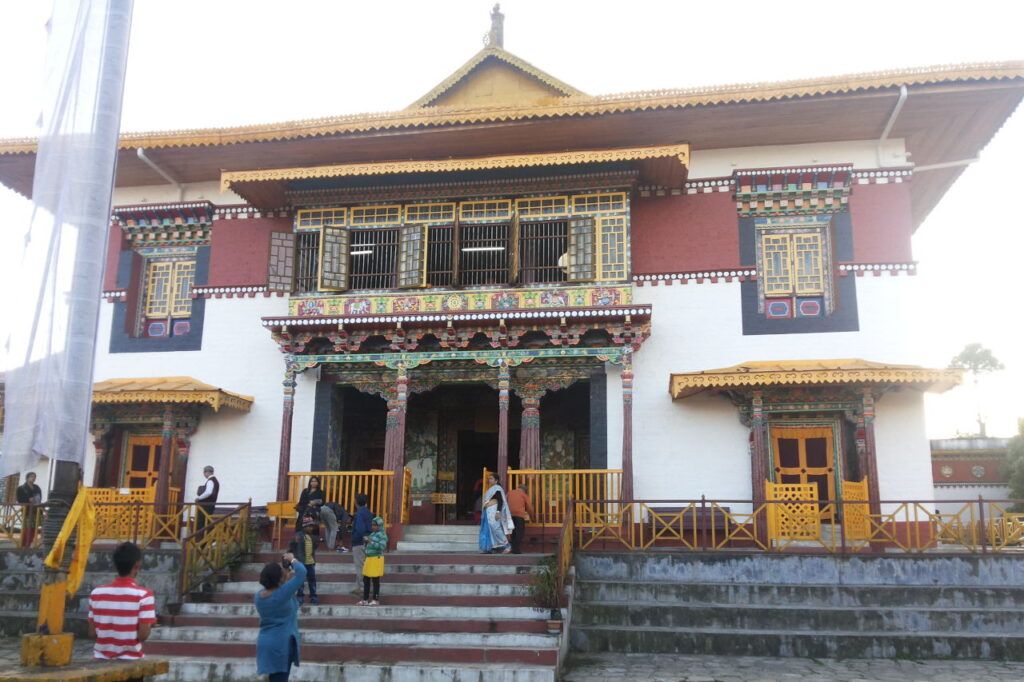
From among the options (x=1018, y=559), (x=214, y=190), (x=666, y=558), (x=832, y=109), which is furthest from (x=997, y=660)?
(x=214, y=190)

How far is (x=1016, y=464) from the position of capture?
102ft

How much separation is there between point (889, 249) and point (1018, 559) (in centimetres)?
622

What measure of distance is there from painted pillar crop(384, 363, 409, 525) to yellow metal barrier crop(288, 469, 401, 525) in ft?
0.41

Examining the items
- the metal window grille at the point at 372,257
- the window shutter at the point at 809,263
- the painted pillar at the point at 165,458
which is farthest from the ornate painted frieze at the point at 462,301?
the window shutter at the point at 809,263

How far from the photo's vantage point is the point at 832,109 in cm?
1605

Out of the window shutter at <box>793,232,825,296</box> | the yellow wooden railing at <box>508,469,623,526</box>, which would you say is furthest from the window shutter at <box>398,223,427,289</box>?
the window shutter at <box>793,232,825,296</box>

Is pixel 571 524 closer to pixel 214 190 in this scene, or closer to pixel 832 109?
pixel 832 109

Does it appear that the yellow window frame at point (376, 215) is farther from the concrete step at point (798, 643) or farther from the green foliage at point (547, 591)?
the concrete step at point (798, 643)

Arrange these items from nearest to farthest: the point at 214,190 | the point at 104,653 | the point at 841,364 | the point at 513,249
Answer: the point at 104,653
the point at 841,364
the point at 513,249
the point at 214,190

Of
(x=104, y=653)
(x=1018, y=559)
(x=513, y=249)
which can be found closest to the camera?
(x=104, y=653)

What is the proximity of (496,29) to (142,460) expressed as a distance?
502 inches

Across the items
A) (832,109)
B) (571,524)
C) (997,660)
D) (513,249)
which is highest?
(832,109)

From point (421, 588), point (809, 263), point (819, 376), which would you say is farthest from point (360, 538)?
point (809, 263)

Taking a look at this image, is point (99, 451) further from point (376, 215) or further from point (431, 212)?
point (431, 212)
